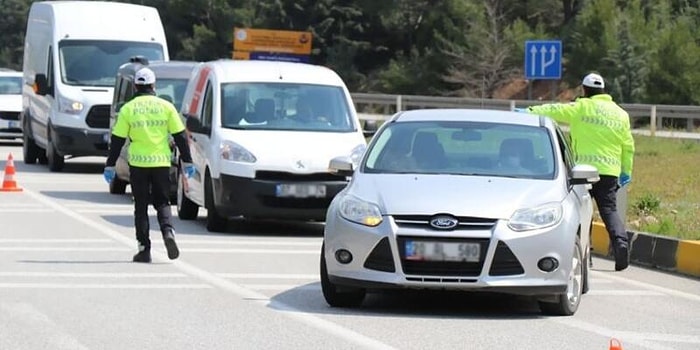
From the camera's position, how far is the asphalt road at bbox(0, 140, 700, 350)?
33.2 ft

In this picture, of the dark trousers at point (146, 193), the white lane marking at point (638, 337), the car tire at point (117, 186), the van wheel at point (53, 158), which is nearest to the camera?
the white lane marking at point (638, 337)

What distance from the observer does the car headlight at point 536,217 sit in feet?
36.9

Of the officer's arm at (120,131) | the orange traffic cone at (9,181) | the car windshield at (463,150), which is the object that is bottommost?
the orange traffic cone at (9,181)

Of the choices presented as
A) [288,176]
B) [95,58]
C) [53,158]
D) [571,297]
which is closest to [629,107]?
[95,58]

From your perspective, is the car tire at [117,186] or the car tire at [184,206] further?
the car tire at [117,186]

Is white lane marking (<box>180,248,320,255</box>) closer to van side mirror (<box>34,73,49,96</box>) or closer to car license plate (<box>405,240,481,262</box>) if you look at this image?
car license plate (<box>405,240,481,262</box>)

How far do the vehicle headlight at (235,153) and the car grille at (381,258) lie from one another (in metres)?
6.64

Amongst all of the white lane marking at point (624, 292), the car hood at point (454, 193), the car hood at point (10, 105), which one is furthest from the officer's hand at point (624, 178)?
the car hood at point (10, 105)

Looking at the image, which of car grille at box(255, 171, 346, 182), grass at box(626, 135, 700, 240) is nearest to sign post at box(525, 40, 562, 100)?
grass at box(626, 135, 700, 240)

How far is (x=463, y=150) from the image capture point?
12500 millimetres

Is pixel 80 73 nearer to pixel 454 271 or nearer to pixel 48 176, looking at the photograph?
pixel 48 176

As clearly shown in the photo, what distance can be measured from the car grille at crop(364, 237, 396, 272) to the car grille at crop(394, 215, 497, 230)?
177 millimetres

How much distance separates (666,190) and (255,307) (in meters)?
12.4

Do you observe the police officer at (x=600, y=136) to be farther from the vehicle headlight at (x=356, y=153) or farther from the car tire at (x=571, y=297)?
the vehicle headlight at (x=356, y=153)
